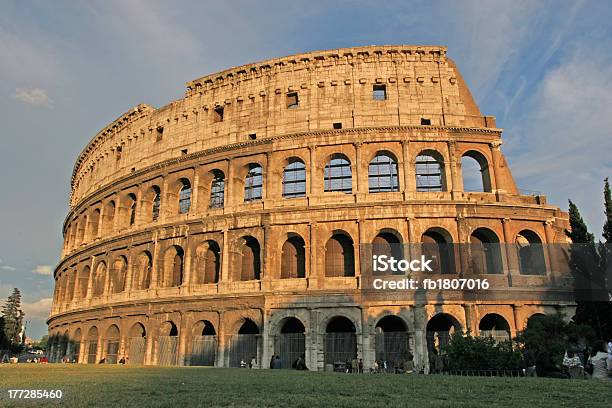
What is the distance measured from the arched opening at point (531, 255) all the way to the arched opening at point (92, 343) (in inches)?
995

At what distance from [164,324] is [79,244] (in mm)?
13821

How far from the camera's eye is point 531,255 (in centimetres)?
2369

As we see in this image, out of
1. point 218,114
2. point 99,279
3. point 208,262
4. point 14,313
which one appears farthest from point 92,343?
point 14,313

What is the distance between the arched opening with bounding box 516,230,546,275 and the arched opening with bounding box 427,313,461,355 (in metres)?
4.71

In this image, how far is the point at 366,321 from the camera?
70.5 ft

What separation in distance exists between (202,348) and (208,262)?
185 inches

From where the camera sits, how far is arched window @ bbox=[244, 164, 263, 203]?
27422 millimetres

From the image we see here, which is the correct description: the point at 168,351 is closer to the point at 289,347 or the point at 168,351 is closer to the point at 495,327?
the point at 289,347

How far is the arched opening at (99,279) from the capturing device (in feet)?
102

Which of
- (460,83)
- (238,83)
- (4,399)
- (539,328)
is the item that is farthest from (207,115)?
(4,399)

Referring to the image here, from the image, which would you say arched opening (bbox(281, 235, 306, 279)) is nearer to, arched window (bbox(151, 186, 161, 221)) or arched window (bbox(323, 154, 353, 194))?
arched window (bbox(323, 154, 353, 194))

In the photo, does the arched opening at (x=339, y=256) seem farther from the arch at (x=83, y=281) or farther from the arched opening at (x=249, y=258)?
the arch at (x=83, y=281)

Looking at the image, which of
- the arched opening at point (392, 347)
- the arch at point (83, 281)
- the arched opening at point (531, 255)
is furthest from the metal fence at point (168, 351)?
the arched opening at point (531, 255)

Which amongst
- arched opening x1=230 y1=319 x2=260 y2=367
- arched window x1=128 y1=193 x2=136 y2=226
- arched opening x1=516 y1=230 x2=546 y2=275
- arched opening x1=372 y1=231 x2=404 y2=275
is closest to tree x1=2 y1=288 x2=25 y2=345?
arched window x1=128 y1=193 x2=136 y2=226
